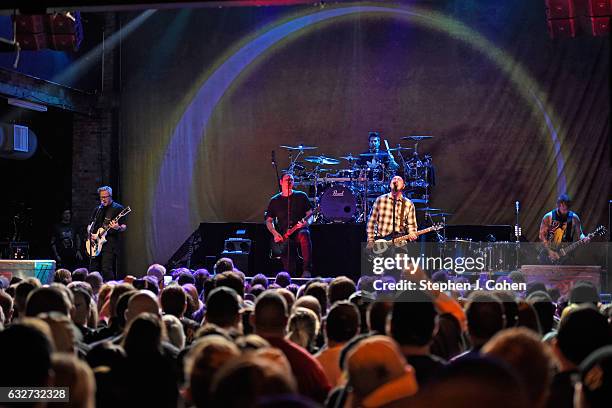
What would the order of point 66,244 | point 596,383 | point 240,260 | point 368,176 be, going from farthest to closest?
point 66,244 → point 368,176 → point 240,260 → point 596,383

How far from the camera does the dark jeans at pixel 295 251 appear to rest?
44.3ft

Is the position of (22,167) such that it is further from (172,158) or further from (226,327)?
(226,327)

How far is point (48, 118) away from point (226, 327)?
13.8 m

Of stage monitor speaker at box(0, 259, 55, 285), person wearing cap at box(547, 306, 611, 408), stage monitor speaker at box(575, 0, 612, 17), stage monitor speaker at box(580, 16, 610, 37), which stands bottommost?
stage monitor speaker at box(0, 259, 55, 285)

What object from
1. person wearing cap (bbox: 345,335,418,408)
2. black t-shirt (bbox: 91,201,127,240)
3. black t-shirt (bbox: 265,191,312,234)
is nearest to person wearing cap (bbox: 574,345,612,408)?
person wearing cap (bbox: 345,335,418,408)

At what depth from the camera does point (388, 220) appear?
12.5 meters

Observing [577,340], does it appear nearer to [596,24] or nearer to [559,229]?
[596,24]

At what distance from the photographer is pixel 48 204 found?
17625 mm

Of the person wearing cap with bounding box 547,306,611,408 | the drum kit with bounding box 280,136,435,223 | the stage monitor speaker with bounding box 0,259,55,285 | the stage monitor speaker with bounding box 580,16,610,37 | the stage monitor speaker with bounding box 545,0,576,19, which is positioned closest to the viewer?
the person wearing cap with bounding box 547,306,611,408

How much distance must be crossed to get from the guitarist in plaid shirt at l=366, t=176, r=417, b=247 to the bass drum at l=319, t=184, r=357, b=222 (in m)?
2.22

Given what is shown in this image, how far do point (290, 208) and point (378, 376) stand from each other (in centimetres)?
1089

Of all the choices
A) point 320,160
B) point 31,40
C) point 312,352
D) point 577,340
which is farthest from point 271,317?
point 320,160

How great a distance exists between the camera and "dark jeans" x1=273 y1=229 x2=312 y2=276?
13.5m

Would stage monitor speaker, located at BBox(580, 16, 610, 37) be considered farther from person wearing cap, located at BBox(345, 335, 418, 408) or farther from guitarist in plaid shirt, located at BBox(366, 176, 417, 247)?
person wearing cap, located at BBox(345, 335, 418, 408)
